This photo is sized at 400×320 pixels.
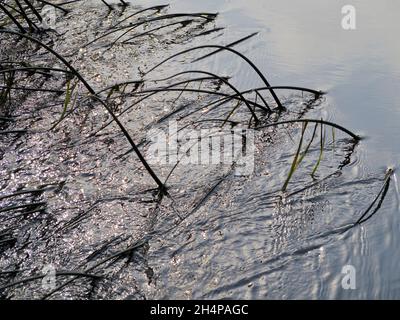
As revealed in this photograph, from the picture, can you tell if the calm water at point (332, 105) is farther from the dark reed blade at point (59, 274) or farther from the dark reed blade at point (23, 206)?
the dark reed blade at point (23, 206)

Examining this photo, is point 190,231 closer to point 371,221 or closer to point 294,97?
point 371,221

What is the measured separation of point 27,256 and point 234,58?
193 centimetres

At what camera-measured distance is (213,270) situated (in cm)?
238

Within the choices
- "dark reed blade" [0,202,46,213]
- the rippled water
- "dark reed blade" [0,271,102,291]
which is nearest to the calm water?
the rippled water

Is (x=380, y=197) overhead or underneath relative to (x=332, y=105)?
underneath

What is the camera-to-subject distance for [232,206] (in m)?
2.67

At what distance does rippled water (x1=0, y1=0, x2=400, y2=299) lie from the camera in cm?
234

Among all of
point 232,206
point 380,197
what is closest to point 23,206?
point 232,206

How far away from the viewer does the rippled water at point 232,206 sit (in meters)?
2.34

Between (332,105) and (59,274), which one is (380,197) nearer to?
(332,105)

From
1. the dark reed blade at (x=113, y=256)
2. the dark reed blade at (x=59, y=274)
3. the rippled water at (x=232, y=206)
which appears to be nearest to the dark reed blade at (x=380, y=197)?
the rippled water at (x=232, y=206)

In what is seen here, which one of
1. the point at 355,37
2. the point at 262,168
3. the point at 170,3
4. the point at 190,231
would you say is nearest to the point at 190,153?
the point at 262,168

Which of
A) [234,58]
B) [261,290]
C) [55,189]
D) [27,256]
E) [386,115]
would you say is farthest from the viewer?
[234,58]

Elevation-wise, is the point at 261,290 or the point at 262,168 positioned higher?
the point at 262,168
